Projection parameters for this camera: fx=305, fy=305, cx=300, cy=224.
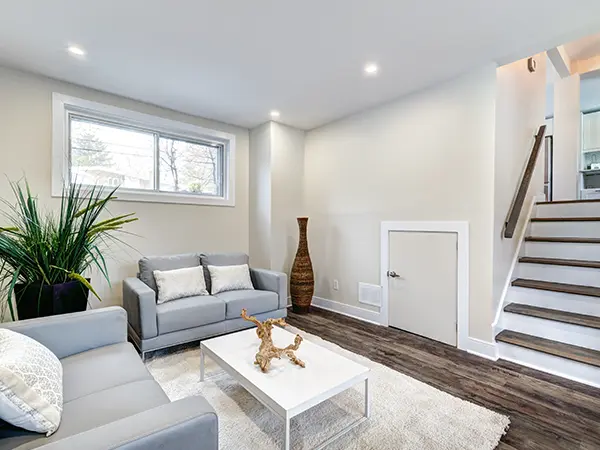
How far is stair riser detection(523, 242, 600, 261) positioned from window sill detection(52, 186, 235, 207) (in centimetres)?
372

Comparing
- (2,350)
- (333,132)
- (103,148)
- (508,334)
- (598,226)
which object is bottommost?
(508,334)

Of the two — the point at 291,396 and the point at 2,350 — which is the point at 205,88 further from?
the point at 291,396

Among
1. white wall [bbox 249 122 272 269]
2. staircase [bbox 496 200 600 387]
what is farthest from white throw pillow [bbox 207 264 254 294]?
staircase [bbox 496 200 600 387]

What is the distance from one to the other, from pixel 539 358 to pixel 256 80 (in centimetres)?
355

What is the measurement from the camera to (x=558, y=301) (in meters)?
2.80

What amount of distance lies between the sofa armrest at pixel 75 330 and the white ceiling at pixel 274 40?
2024 millimetres

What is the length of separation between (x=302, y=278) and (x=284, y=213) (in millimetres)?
968

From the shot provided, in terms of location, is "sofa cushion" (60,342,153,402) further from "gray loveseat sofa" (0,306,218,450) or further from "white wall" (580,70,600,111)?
"white wall" (580,70,600,111)

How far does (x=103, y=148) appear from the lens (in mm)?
3469

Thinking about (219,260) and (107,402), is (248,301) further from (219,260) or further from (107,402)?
(107,402)

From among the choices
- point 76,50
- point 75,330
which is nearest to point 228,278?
point 75,330

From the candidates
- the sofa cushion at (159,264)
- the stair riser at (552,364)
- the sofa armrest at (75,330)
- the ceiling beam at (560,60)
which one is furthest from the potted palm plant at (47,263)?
the ceiling beam at (560,60)

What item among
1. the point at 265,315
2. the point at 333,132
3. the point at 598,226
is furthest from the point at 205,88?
the point at 598,226

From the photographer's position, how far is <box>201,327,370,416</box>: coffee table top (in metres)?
1.54
